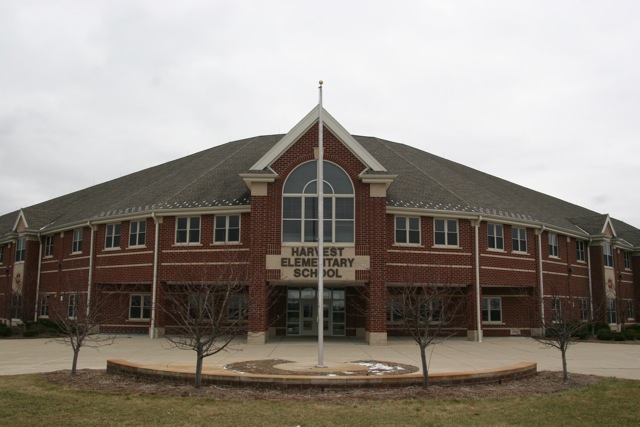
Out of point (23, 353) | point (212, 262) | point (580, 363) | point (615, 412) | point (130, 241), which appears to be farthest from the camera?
point (130, 241)

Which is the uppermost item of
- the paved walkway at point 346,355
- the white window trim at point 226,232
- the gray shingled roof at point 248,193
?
the gray shingled roof at point 248,193

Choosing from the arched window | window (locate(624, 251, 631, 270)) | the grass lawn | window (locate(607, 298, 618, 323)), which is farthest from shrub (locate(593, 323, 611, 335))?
the grass lawn

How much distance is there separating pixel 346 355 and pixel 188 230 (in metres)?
12.5

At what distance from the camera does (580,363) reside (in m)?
20.8

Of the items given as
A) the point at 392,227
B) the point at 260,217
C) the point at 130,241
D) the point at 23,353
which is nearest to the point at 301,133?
the point at 260,217

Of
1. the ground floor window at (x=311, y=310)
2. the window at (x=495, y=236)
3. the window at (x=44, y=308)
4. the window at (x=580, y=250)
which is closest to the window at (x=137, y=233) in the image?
the ground floor window at (x=311, y=310)

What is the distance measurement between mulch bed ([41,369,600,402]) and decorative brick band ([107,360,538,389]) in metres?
0.14

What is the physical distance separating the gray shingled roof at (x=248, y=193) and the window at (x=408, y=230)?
802 millimetres

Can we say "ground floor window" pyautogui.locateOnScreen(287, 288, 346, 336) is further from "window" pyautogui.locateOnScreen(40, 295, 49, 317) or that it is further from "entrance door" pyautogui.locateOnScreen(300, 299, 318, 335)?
"window" pyautogui.locateOnScreen(40, 295, 49, 317)

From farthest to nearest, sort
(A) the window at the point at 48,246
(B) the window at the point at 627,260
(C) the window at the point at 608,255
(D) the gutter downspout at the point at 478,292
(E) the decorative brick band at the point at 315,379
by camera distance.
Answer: (B) the window at the point at 627,260 → (C) the window at the point at 608,255 → (A) the window at the point at 48,246 → (D) the gutter downspout at the point at 478,292 → (E) the decorative brick band at the point at 315,379

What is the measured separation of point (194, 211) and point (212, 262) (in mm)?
2748

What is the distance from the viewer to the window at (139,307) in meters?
32.8

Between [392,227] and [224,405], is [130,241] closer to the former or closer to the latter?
[392,227]

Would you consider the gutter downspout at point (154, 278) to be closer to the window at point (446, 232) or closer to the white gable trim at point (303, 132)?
the white gable trim at point (303, 132)
